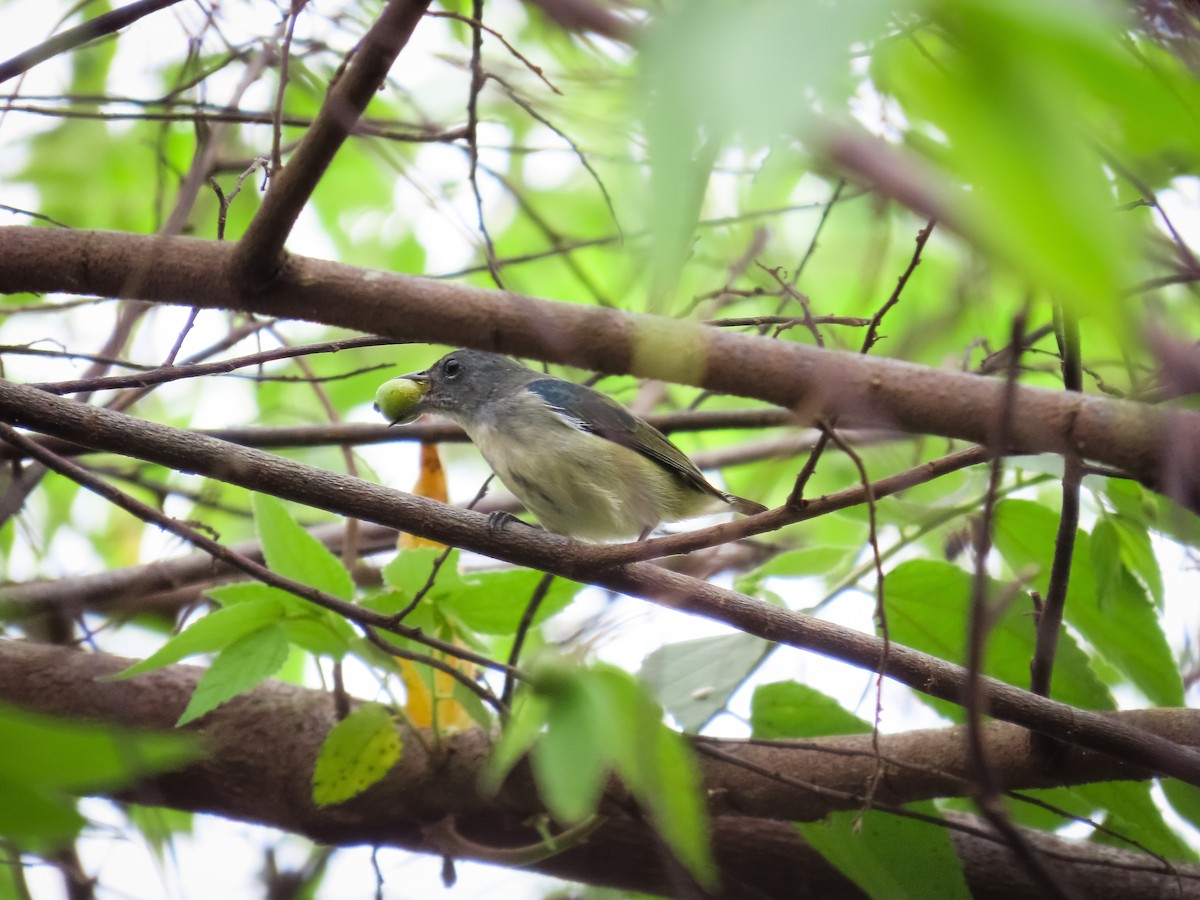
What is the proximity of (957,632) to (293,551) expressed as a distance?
1771 mm

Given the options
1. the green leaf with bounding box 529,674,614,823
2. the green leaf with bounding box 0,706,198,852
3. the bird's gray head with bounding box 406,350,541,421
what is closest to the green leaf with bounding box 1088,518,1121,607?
the green leaf with bounding box 529,674,614,823

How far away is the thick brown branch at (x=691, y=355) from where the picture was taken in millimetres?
1451

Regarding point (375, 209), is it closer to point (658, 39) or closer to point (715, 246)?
point (715, 246)

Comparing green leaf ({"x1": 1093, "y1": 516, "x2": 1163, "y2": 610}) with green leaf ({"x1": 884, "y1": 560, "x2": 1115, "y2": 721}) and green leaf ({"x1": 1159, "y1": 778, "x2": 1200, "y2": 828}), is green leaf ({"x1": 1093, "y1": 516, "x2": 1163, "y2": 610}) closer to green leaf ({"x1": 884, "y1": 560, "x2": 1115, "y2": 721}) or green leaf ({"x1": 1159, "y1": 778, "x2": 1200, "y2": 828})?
green leaf ({"x1": 884, "y1": 560, "x2": 1115, "y2": 721})

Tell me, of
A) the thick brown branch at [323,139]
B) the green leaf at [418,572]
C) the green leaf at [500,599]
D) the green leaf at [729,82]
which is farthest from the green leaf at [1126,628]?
the green leaf at [729,82]

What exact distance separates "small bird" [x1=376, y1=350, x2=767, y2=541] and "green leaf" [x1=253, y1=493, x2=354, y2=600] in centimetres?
92

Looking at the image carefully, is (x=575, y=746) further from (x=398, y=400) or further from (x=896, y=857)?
(x=398, y=400)

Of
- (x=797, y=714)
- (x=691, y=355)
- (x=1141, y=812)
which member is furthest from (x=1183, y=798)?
(x=691, y=355)

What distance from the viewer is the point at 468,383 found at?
439 cm

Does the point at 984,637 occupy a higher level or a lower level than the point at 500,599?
lower

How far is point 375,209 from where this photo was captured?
5500 mm

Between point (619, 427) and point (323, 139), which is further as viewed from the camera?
point (619, 427)

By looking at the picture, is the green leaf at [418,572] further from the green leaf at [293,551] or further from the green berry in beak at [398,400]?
the green berry in beak at [398,400]

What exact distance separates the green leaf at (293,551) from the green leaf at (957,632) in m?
1.46
